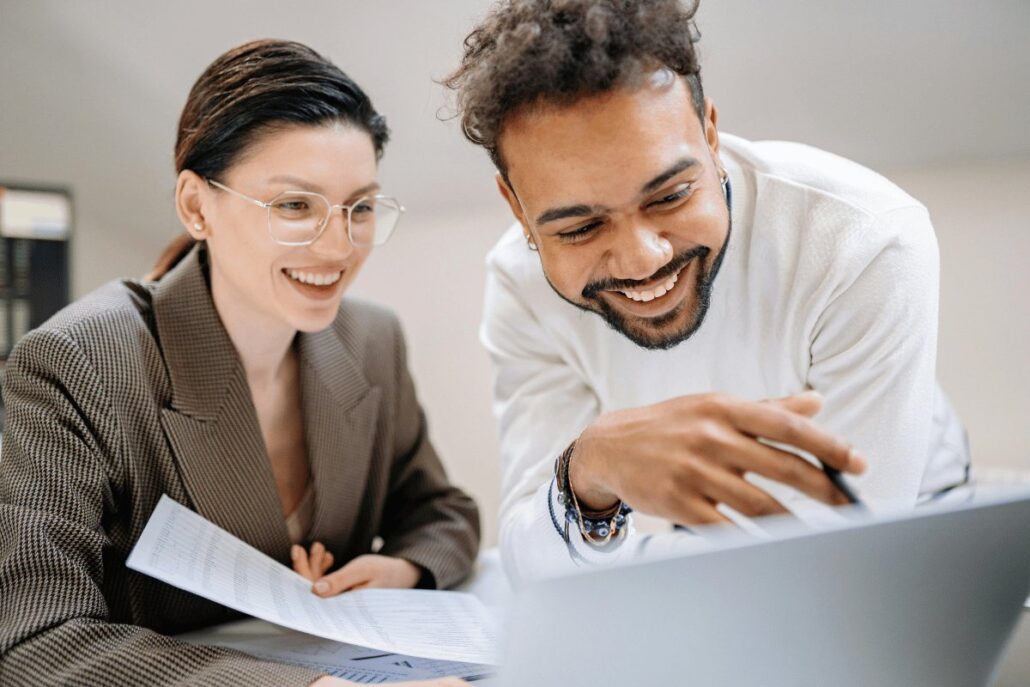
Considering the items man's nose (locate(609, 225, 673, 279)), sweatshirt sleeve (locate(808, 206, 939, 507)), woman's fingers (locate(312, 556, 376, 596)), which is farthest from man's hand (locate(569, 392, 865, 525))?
woman's fingers (locate(312, 556, 376, 596))

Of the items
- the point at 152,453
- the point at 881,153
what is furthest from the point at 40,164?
the point at 881,153

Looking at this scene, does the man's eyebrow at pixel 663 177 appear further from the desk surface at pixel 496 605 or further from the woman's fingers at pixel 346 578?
the woman's fingers at pixel 346 578

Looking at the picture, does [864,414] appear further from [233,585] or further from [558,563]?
[233,585]

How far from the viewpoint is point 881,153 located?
1117 mm

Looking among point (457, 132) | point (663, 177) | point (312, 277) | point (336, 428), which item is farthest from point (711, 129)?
point (336, 428)

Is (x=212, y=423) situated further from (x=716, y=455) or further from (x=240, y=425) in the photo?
(x=716, y=455)

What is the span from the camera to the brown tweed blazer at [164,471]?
89cm

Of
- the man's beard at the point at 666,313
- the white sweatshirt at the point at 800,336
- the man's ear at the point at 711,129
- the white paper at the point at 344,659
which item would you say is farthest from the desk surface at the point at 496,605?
the man's ear at the point at 711,129

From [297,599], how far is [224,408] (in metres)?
0.27

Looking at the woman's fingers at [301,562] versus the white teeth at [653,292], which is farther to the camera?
the woman's fingers at [301,562]

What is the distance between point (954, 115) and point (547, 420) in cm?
62

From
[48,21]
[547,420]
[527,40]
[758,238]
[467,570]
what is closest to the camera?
[527,40]

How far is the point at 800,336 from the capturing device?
102cm

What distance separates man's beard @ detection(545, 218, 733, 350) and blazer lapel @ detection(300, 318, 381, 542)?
0.45m
